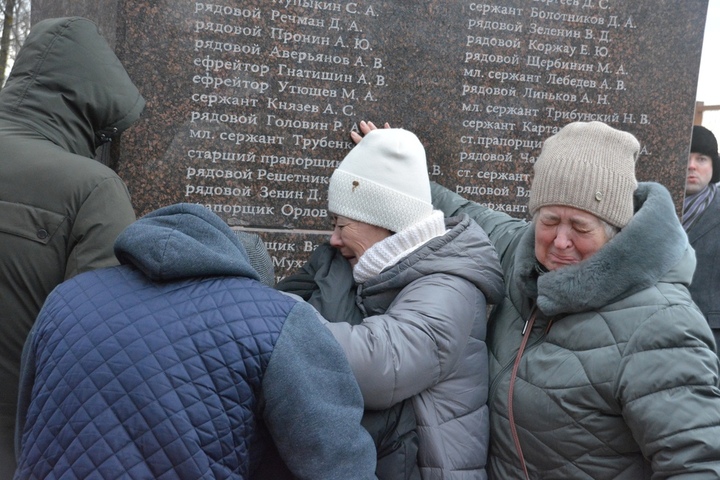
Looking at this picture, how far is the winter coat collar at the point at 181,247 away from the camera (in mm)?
1575

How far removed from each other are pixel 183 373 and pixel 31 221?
103 cm

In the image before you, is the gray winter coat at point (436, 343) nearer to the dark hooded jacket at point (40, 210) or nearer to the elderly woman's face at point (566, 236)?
the elderly woman's face at point (566, 236)

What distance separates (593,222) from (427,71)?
177cm

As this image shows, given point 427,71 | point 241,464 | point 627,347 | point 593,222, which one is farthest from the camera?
point 427,71

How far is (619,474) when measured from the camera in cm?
208

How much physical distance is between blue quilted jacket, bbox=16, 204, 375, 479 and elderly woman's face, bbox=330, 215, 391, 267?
2.81 ft

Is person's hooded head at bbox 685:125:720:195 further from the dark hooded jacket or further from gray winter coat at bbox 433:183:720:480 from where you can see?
the dark hooded jacket

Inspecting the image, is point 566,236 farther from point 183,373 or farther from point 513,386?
point 183,373

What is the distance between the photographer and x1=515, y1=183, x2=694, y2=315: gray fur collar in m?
2.10

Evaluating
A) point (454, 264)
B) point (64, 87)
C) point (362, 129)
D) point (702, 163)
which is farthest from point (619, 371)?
point (702, 163)

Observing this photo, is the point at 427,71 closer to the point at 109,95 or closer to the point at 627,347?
the point at 109,95

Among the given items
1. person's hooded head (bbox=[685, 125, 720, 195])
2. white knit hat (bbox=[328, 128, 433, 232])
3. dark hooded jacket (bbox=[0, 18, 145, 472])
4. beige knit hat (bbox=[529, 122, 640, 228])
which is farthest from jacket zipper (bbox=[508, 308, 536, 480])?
person's hooded head (bbox=[685, 125, 720, 195])

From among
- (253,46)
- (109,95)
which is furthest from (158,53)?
(109,95)

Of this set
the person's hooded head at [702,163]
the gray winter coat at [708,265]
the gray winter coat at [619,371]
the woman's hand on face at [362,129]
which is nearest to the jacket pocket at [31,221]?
the gray winter coat at [619,371]
